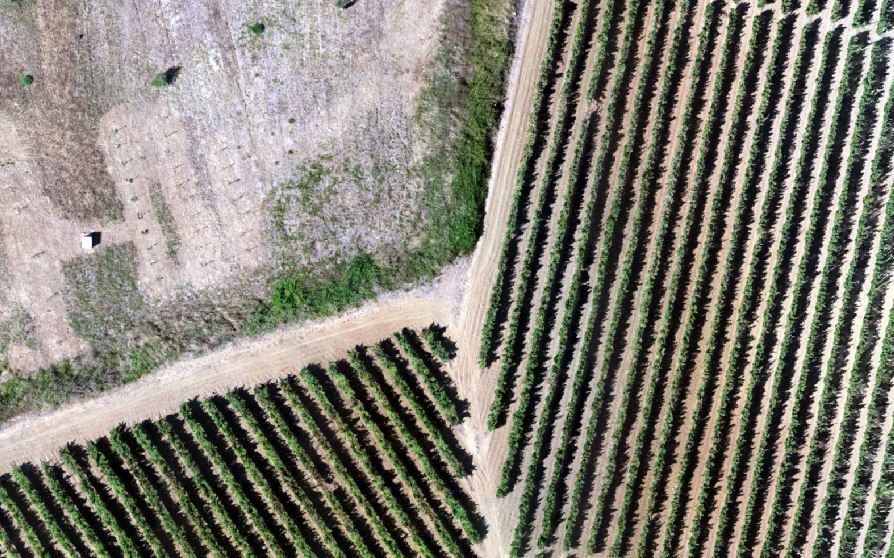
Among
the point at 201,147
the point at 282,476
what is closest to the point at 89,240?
the point at 201,147

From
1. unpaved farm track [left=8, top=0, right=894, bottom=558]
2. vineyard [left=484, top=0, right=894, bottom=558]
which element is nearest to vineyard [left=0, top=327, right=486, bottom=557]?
unpaved farm track [left=8, top=0, right=894, bottom=558]

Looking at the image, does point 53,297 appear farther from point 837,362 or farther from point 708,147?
point 837,362

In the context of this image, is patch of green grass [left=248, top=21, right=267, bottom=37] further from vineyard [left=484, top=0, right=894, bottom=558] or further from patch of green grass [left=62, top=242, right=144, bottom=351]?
vineyard [left=484, top=0, right=894, bottom=558]

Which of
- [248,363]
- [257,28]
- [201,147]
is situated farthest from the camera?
[201,147]

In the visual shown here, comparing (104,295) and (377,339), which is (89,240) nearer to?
(104,295)

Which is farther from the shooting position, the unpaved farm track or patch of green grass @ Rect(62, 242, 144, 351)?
patch of green grass @ Rect(62, 242, 144, 351)
